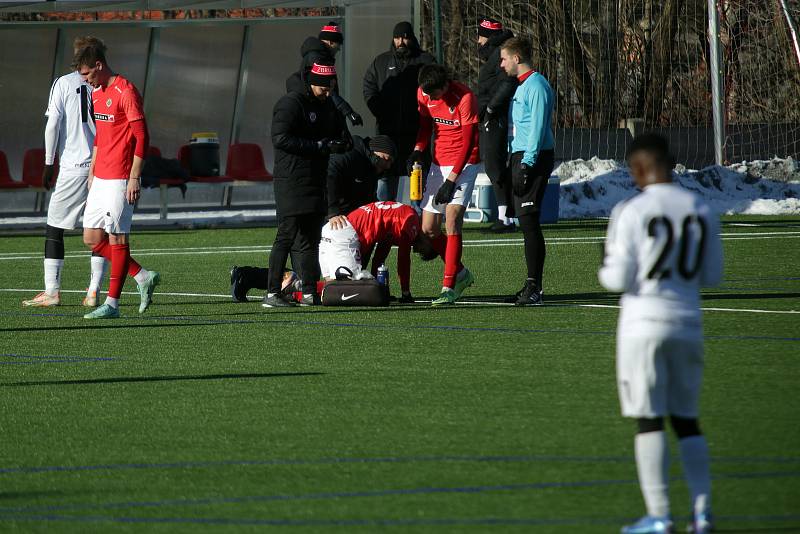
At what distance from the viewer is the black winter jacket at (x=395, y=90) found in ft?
48.7

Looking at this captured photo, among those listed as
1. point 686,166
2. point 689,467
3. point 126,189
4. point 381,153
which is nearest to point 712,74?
point 686,166

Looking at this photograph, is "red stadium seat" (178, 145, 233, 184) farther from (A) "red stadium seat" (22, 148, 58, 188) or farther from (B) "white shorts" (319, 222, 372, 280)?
(B) "white shorts" (319, 222, 372, 280)

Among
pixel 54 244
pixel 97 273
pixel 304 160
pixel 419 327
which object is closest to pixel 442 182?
pixel 304 160

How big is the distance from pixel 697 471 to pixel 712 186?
1775 cm

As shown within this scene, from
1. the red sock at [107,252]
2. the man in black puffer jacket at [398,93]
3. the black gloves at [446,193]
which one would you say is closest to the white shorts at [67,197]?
the red sock at [107,252]

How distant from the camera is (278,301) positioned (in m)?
11.8

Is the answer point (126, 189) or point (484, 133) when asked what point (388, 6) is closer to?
point (484, 133)

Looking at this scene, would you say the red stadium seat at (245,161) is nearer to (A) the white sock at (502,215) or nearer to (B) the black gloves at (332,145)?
(A) the white sock at (502,215)

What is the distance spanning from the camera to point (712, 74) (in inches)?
902

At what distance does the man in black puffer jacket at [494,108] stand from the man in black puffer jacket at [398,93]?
1.98 meters

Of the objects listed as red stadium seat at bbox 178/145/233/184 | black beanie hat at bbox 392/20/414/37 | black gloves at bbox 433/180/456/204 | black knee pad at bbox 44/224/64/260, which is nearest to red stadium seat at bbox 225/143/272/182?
red stadium seat at bbox 178/145/233/184

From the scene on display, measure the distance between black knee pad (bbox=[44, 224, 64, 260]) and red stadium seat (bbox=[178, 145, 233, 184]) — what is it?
32.9 feet

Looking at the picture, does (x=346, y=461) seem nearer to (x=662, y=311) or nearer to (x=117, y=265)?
(x=662, y=311)

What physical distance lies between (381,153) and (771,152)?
1337 cm
